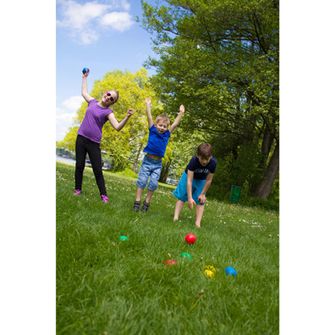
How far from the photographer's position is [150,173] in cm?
477

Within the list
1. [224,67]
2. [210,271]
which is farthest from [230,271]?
[224,67]

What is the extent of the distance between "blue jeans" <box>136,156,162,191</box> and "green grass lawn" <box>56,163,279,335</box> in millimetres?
1394

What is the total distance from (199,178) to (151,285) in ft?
9.05

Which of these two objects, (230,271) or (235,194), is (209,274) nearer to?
(230,271)

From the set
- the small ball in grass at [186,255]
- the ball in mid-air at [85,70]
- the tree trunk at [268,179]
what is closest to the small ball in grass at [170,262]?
the small ball in grass at [186,255]

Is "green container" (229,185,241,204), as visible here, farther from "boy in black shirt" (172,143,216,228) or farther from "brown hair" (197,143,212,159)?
"brown hair" (197,143,212,159)

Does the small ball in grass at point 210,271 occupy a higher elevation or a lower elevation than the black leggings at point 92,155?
lower

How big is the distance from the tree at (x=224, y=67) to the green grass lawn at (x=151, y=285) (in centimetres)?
965

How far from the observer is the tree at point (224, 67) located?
1235 cm

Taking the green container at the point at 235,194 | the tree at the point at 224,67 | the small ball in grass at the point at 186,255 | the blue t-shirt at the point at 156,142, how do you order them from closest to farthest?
the small ball in grass at the point at 186,255, the blue t-shirt at the point at 156,142, the tree at the point at 224,67, the green container at the point at 235,194

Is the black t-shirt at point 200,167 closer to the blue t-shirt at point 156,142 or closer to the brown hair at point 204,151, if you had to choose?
the brown hair at point 204,151

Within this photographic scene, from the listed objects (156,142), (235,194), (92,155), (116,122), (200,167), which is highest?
(116,122)

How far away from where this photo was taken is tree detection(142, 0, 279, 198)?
486 inches
